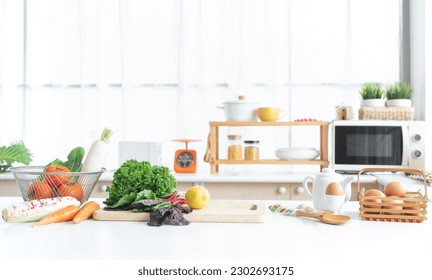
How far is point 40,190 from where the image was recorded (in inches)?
60.3

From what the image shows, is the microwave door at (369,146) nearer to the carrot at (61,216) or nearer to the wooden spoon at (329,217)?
the wooden spoon at (329,217)

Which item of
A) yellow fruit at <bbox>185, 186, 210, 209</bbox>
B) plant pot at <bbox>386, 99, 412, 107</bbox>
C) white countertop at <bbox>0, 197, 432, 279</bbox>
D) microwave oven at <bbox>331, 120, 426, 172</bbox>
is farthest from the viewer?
plant pot at <bbox>386, 99, 412, 107</bbox>

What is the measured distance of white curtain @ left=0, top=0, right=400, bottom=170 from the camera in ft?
12.2

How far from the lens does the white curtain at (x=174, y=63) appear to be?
3.71 metres

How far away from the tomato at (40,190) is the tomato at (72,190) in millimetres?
31

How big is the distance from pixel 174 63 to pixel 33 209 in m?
2.57

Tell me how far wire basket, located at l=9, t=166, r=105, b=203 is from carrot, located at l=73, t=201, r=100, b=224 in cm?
12

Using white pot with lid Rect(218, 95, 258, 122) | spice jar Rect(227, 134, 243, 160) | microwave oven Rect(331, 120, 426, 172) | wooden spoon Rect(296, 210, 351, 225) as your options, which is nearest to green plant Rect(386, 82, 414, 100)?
microwave oven Rect(331, 120, 426, 172)

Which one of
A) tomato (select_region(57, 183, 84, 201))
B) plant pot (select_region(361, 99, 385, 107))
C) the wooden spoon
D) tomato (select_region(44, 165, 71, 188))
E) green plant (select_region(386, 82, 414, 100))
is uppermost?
green plant (select_region(386, 82, 414, 100))

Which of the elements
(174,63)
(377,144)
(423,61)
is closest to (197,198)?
(377,144)

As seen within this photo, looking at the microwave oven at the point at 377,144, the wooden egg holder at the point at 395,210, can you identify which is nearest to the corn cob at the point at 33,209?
the wooden egg holder at the point at 395,210

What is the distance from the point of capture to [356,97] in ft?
12.2

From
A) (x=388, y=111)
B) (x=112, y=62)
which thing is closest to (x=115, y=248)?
(x=388, y=111)

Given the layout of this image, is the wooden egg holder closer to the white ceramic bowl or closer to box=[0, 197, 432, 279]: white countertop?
box=[0, 197, 432, 279]: white countertop
